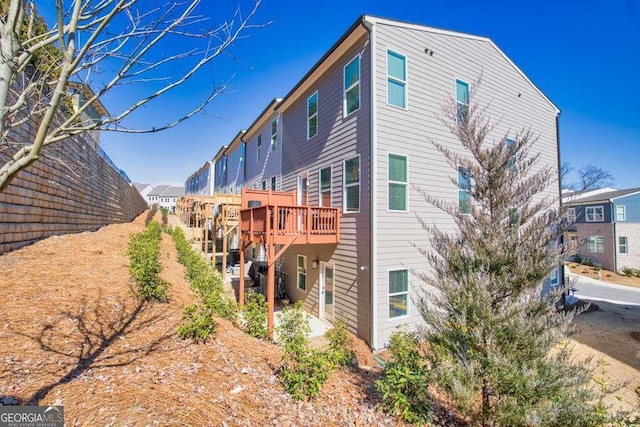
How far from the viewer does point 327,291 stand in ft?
31.0

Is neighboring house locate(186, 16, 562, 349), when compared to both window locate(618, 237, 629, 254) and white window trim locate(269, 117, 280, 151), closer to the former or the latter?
white window trim locate(269, 117, 280, 151)

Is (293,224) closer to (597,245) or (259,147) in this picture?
(259,147)

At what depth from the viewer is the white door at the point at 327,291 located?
30.2 feet

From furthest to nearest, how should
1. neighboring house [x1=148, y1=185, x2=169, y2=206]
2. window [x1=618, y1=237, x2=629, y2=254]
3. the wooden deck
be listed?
neighboring house [x1=148, y1=185, x2=169, y2=206] < window [x1=618, y1=237, x2=629, y2=254] < the wooden deck

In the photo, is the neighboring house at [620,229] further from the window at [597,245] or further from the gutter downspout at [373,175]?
the gutter downspout at [373,175]

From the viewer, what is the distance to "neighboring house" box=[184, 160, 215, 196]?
30.9 metres

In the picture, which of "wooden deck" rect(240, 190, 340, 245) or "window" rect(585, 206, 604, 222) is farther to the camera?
"window" rect(585, 206, 604, 222)

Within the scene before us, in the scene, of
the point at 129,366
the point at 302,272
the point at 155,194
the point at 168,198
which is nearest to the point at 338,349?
the point at 129,366

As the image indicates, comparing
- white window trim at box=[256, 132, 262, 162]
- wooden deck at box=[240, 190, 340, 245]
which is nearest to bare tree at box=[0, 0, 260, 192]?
wooden deck at box=[240, 190, 340, 245]

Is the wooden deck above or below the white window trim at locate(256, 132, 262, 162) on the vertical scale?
below

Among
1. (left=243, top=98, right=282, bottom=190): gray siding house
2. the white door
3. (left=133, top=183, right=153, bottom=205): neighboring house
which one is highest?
(left=133, top=183, right=153, bottom=205): neighboring house

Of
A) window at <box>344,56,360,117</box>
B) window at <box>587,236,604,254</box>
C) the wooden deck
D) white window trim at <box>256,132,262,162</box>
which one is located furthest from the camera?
window at <box>587,236,604,254</box>

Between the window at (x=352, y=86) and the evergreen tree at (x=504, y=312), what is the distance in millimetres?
5116

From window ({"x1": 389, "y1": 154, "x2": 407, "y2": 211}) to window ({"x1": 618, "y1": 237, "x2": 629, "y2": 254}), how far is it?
27242 mm
